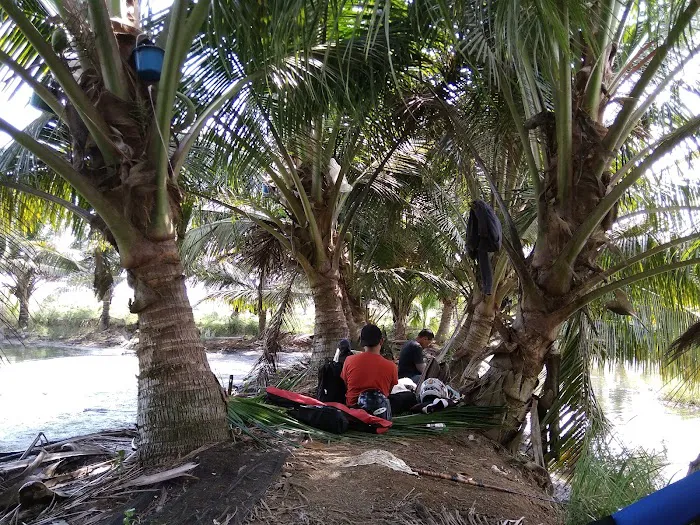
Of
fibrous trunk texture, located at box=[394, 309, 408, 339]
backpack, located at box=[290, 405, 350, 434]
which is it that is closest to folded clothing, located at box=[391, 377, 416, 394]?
backpack, located at box=[290, 405, 350, 434]

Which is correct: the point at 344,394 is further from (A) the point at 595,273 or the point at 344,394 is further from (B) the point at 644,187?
(B) the point at 644,187

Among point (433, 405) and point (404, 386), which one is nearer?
point (433, 405)

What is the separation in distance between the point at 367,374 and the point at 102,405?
233 inches

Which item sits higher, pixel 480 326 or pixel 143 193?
pixel 143 193

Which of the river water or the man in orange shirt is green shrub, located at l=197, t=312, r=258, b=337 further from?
the man in orange shirt

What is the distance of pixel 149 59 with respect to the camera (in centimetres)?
372

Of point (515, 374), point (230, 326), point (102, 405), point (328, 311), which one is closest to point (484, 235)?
point (515, 374)

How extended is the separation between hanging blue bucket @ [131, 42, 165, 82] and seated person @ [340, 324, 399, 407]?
2684 millimetres

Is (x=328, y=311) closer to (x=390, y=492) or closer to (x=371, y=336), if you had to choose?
(x=371, y=336)

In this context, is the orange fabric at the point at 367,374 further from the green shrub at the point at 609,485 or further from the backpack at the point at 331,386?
the green shrub at the point at 609,485

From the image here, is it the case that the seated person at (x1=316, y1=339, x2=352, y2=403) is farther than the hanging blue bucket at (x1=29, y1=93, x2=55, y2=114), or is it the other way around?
the seated person at (x1=316, y1=339, x2=352, y2=403)

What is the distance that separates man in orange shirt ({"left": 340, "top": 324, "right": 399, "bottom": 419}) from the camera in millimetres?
5148

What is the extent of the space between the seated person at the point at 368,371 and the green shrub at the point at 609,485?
171cm

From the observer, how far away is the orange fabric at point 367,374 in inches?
203
